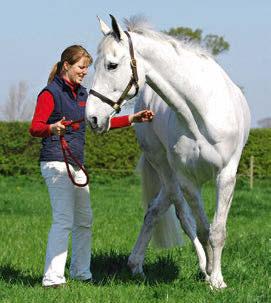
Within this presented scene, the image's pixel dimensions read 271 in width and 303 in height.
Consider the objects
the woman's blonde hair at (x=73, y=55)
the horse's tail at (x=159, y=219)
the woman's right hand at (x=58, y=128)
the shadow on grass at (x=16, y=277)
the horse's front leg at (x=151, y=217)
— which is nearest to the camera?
the woman's right hand at (x=58, y=128)

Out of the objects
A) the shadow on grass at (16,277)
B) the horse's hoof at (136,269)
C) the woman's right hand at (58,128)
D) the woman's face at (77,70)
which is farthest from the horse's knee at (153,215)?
the woman's right hand at (58,128)

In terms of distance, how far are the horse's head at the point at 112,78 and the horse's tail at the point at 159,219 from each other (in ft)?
6.87

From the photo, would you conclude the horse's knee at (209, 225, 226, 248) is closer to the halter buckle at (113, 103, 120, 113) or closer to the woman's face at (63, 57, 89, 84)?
the halter buckle at (113, 103, 120, 113)

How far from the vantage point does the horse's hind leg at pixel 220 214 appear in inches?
219

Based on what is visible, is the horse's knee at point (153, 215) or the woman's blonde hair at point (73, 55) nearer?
the woman's blonde hair at point (73, 55)

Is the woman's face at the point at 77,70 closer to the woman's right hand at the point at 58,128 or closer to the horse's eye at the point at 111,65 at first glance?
the woman's right hand at the point at 58,128

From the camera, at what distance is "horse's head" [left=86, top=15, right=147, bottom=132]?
507 centimetres

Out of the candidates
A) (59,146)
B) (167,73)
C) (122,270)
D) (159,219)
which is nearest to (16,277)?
(122,270)

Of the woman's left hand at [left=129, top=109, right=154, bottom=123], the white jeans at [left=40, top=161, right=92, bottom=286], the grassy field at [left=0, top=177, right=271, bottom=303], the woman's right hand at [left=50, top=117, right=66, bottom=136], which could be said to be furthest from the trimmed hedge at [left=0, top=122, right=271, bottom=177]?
the woman's right hand at [left=50, top=117, right=66, bottom=136]

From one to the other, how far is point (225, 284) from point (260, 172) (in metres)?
17.8

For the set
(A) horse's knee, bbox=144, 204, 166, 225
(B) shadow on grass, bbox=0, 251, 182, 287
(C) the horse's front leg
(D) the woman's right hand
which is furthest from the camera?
(A) horse's knee, bbox=144, 204, 166, 225

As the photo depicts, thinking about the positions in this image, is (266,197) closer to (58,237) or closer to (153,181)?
(153,181)

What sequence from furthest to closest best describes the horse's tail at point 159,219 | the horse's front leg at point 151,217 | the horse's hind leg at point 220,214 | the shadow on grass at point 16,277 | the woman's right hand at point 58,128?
the horse's tail at point 159,219
the horse's front leg at point 151,217
the shadow on grass at point 16,277
the horse's hind leg at point 220,214
the woman's right hand at point 58,128

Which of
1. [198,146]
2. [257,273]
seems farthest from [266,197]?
[198,146]
